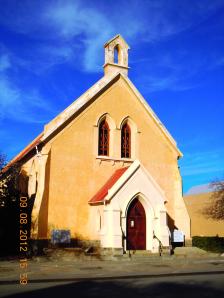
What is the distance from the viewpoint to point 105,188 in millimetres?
27031

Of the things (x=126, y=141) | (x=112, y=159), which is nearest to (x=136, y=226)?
(x=112, y=159)

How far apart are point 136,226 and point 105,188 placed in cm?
311

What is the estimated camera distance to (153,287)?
13.1 meters

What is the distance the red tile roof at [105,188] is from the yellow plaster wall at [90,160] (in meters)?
0.34

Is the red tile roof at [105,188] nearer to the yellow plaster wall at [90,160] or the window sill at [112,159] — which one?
the yellow plaster wall at [90,160]

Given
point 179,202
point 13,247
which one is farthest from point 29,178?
point 179,202

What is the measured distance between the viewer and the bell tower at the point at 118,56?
30.4 m

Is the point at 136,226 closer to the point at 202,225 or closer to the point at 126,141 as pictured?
the point at 126,141

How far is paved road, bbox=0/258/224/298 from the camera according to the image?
11990mm

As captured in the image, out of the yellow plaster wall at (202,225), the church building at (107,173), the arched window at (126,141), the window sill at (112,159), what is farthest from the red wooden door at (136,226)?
the yellow plaster wall at (202,225)

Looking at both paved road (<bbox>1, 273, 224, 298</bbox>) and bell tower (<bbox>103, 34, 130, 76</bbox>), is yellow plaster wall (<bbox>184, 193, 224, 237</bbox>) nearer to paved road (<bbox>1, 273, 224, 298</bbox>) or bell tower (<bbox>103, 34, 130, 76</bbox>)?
bell tower (<bbox>103, 34, 130, 76</bbox>)

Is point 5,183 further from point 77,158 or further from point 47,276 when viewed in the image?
point 47,276

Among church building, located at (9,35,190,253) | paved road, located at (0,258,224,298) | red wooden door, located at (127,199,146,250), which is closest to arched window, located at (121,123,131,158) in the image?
church building, located at (9,35,190,253)

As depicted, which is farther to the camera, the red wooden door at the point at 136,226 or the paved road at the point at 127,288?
the red wooden door at the point at 136,226
